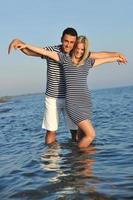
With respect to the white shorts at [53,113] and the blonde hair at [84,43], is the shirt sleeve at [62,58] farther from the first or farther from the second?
the white shorts at [53,113]

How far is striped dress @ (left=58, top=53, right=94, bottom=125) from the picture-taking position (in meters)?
8.43

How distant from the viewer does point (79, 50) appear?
27.0 ft

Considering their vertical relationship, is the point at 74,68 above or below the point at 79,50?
below

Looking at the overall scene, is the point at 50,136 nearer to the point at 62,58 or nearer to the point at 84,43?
the point at 62,58

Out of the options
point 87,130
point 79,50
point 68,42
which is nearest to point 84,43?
point 79,50

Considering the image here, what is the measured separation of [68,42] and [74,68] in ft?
1.68

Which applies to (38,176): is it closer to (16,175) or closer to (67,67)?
(16,175)

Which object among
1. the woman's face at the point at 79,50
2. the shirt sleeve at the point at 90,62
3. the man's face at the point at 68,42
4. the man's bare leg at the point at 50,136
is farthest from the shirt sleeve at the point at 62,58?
the man's bare leg at the point at 50,136

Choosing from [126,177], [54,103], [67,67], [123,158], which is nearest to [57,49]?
[67,67]

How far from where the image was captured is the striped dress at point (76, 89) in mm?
8430

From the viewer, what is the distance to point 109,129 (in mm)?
12688

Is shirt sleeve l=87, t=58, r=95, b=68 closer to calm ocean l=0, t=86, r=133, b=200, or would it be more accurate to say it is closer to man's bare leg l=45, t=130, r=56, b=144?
calm ocean l=0, t=86, r=133, b=200

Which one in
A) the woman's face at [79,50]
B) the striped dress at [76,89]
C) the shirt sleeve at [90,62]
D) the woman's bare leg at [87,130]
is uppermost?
the woman's face at [79,50]

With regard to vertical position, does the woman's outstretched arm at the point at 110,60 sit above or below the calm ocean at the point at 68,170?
above
